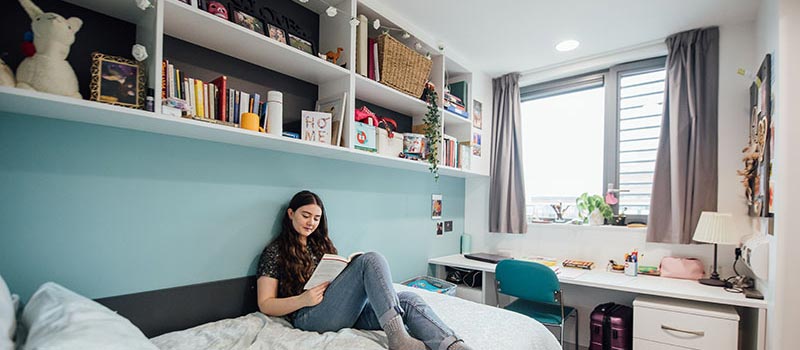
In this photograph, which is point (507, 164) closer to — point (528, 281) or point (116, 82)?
point (528, 281)

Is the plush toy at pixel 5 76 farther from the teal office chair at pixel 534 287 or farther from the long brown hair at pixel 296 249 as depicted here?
the teal office chair at pixel 534 287

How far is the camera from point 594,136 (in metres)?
2.98

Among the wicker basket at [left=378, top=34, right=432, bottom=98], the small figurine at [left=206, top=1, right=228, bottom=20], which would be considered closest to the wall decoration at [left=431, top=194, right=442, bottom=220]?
the wicker basket at [left=378, top=34, right=432, bottom=98]

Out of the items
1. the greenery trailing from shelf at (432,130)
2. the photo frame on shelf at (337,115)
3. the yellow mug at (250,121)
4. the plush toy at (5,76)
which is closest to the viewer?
the plush toy at (5,76)

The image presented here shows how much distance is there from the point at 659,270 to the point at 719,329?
0.63 meters

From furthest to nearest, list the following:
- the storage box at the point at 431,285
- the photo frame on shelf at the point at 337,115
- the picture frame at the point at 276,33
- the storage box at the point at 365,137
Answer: the storage box at the point at 431,285 < the storage box at the point at 365,137 < the photo frame on shelf at the point at 337,115 < the picture frame at the point at 276,33

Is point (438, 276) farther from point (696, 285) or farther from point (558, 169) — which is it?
point (696, 285)

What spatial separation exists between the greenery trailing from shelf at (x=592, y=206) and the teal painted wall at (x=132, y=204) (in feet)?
6.42

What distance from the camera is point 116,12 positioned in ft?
4.52

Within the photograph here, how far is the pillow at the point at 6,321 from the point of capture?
775 mm

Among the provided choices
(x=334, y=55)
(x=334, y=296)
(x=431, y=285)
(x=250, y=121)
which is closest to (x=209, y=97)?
(x=250, y=121)

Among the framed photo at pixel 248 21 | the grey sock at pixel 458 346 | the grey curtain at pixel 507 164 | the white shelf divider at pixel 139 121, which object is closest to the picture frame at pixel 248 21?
the framed photo at pixel 248 21

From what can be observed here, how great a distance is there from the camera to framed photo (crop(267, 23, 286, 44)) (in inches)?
66.9

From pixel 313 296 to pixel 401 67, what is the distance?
4.69 feet
